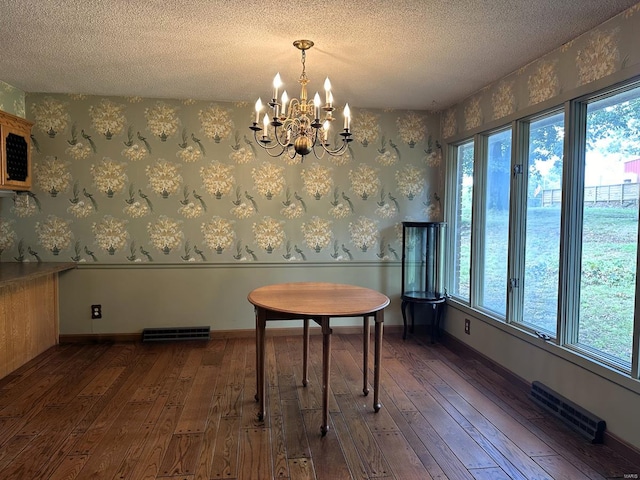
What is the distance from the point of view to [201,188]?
4.24 m

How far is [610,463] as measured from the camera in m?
2.19

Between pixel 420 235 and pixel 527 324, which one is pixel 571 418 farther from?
pixel 420 235

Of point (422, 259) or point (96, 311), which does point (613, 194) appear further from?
point (96, 311)

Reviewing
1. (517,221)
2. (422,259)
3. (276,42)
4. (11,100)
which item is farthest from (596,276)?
(11,100)

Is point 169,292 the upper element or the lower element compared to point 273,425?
upper

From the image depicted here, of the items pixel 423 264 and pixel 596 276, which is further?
pixel 423 264

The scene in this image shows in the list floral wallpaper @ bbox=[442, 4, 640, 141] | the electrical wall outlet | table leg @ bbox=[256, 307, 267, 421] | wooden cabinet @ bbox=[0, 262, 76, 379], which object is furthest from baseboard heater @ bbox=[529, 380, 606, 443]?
the electrical wall outlet

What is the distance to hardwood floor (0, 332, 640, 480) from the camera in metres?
2.14

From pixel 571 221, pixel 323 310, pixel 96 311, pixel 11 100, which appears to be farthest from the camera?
pixel 96 311

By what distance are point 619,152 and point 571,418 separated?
1.59 metres

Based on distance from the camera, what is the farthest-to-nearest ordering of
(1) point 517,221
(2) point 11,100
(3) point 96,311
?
(3) point 96,311 → (2) point 11,100 → (1) point 517,221

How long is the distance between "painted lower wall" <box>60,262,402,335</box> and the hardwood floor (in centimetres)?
52

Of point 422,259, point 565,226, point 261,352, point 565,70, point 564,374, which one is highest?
point 565,70

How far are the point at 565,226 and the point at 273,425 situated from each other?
7.23 ft
